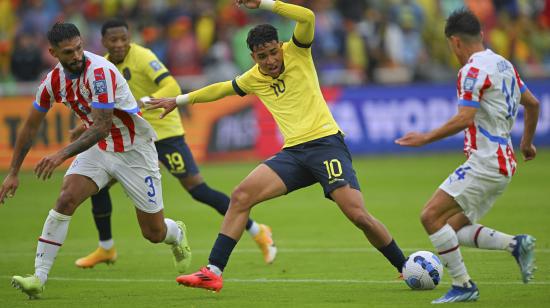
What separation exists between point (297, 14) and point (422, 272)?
2.72 meters

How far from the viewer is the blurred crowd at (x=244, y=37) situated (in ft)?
82.8

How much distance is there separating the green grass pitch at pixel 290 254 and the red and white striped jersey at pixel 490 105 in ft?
4.16

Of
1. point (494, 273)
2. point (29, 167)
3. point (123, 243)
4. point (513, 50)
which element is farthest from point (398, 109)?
point (494, 273)

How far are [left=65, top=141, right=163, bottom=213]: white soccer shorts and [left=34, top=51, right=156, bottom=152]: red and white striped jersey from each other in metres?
0.08

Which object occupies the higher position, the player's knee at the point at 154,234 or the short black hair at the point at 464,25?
the short black hair at the point at 464,25

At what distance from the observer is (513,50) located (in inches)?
1052

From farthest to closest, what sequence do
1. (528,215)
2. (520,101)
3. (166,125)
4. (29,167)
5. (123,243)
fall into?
(29,167) → (528,215) → (123,243) → (166,125) → (520,101)

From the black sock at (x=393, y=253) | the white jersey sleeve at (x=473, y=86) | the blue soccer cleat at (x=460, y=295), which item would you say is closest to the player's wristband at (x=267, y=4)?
the white jersey sleeve at (x=473, y=86)

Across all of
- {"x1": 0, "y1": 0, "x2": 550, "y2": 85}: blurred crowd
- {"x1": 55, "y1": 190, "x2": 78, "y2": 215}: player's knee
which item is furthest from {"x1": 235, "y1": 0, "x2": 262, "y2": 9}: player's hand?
{"x1": 0, "y1": 0, "x2": 550, "y2": 85}: blurred crowd

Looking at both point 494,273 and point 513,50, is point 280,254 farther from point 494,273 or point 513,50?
point 513,50

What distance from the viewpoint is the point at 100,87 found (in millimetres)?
9562

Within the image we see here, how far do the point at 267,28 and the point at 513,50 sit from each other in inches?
720

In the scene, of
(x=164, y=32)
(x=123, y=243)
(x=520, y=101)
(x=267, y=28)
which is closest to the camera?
(x=520, y=101)

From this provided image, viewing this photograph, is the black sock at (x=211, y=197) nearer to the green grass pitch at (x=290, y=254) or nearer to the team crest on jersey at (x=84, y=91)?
the green grass pitch at (x=290, y=254)
